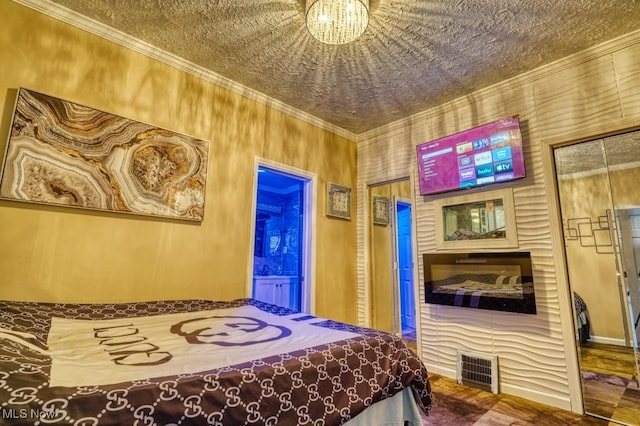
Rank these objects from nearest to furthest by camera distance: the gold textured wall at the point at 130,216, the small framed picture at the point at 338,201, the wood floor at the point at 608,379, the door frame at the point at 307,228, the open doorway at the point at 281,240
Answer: the gold textured wall at the point at 130,216
the wood floor at the point at 608,379
the door frame at the point at 307,228
the open doorway at the point at 281,240
the small framed picture at the point at 338,201

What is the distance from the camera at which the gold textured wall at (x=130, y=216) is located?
1869mm

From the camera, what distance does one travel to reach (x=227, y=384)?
96 centimetres

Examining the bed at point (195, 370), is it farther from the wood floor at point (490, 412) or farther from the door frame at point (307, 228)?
the door frame at point (307, 228)

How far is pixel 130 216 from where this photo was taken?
2211 mm

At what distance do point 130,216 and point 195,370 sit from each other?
1643 mm

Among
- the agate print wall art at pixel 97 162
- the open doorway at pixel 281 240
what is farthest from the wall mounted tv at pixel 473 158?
the agate print wall art at pixel 97 162

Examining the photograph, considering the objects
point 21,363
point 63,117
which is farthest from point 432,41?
point 21,363

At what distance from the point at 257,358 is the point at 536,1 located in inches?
105

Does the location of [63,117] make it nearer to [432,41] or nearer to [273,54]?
[273,54]

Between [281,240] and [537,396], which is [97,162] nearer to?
[281,240]

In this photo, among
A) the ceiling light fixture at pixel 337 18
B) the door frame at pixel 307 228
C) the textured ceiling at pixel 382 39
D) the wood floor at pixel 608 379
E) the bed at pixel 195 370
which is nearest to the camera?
the bed at pixel 195 370

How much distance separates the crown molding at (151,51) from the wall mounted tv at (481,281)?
7.30 feet

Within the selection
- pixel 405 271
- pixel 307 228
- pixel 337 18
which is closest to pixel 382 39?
pixel 337 18

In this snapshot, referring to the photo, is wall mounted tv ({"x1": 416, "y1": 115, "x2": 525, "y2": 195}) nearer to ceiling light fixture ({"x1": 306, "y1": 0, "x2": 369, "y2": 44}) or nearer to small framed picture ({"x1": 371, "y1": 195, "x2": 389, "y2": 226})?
small framed picture ({"x1": 371, "y1": 195, "x2": 389, "y2": 226})
